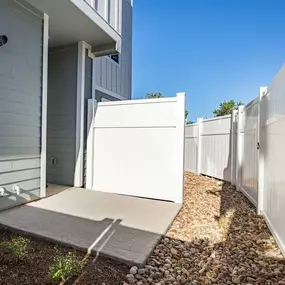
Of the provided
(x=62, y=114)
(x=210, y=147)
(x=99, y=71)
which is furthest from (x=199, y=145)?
(x=62, y=114)

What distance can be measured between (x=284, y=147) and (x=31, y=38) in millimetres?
3763

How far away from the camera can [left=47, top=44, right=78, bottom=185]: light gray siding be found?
473 centimetres

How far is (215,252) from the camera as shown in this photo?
92.6 inches

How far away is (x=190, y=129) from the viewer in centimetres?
770

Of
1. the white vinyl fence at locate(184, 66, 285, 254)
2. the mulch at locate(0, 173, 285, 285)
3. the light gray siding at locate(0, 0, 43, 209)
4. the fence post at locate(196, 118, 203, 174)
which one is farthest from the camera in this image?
the fence post at locate(196, 118, 203, 174)

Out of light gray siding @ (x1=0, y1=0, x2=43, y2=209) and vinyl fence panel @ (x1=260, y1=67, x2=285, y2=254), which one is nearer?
vinyl fence panel @ (x1=260, y1=67, x2=285, y2=254)

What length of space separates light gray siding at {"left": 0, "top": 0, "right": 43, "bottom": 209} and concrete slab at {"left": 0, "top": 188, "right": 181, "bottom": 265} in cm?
42

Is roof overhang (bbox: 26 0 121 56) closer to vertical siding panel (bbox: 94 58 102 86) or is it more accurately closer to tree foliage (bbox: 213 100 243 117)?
vertical siding panel (bbox: 94 58 102 86)

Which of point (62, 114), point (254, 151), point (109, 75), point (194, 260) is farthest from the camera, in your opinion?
point (109, 75)

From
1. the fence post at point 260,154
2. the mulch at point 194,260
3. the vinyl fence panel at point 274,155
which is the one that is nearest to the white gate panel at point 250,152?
the fence post at point 260,154

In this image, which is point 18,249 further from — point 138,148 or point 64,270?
point 138,148

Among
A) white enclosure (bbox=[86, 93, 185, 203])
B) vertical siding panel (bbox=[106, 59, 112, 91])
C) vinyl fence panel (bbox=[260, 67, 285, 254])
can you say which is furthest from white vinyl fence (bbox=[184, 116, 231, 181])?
vertical siding panel (bbox=[106, 59, 112, 91])

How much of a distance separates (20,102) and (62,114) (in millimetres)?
1550

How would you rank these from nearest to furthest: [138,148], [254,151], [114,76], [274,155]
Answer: [274,155], [254,151], [138,148], [114,76]
